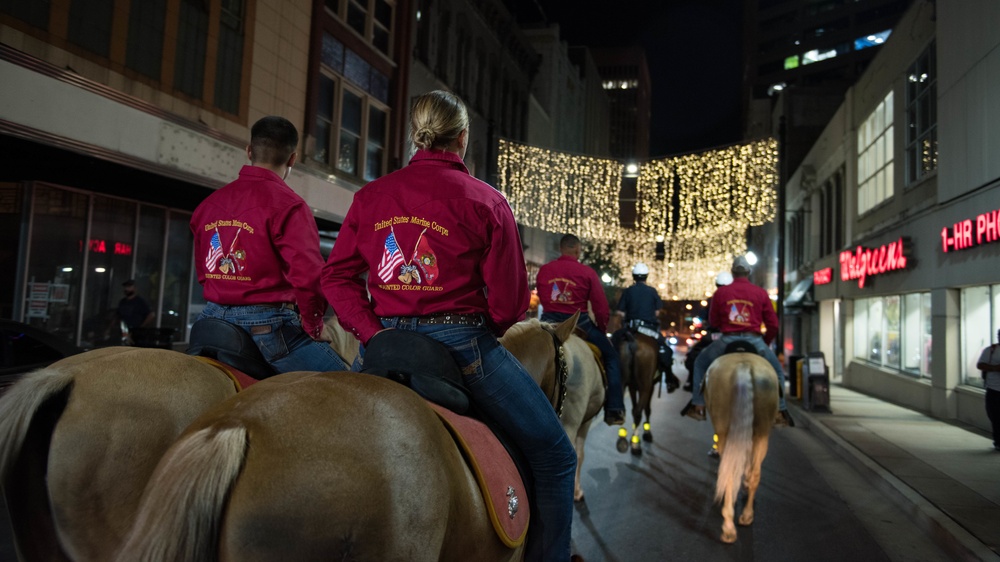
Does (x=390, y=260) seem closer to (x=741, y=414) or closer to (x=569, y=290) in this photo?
(x=569, y=290)

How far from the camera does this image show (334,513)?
65.8 inches

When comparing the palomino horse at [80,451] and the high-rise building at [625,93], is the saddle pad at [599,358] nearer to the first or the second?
the palomino horse at [80,451]

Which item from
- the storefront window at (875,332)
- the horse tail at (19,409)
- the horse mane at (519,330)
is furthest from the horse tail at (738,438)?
the storefront window at (875,332)

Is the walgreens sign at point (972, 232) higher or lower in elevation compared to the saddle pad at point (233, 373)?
higher

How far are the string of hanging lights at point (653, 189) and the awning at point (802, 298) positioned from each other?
594 cm

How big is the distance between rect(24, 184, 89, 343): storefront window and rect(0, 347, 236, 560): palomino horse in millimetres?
9397

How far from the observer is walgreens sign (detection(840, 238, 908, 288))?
16.0 metres

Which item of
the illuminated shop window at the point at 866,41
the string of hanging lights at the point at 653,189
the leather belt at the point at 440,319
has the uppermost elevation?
the illuminated shop window at the point at 866,41

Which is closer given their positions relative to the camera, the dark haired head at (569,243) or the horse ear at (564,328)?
the horse ear at (564,328)

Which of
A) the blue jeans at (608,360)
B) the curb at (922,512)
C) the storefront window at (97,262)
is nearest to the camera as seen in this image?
the curb at (922,512)

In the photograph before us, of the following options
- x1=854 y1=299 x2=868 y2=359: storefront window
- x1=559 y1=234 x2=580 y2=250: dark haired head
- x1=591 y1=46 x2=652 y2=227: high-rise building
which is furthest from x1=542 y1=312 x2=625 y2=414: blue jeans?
x1=591 y1=46 x2=652 y2=227: high-rise building

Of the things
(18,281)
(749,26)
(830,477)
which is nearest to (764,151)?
(830,477)

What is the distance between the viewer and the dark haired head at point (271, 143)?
12.1 ft

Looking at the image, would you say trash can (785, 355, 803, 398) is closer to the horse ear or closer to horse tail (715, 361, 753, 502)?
horse tail (715, 361, 753, 502)
